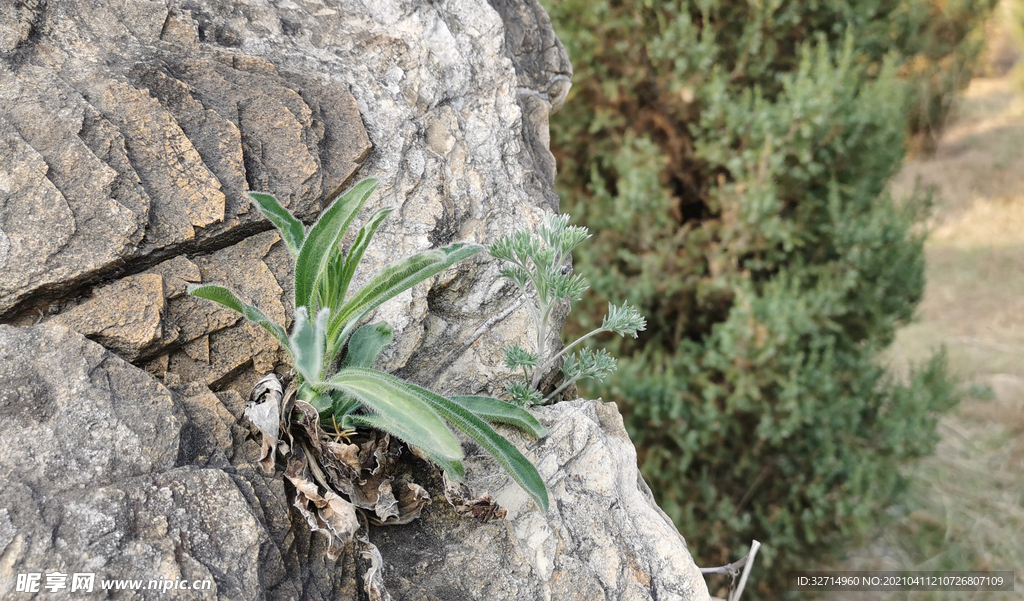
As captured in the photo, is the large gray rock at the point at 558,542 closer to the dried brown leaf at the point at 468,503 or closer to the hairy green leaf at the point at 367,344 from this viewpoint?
the dried brown leaf at the point at 468,503

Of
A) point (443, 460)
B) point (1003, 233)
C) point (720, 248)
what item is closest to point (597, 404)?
point (443, 460)

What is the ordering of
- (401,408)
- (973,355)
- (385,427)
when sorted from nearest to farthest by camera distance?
(401,408) < (385,427) < (973,355)

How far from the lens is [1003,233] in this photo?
9.38 metres

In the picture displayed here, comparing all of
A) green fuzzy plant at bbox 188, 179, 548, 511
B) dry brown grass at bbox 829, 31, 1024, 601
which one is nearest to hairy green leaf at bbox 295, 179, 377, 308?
green fuzzy plant at bbox 188, 179, 548, 511

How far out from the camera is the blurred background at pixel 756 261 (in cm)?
388

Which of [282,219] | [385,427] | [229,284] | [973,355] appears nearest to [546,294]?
[385,427]

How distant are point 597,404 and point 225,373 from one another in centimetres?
98

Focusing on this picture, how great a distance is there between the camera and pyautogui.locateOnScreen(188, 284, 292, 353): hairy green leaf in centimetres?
146

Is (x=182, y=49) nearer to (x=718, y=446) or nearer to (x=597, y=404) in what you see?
(x=597, y=404)

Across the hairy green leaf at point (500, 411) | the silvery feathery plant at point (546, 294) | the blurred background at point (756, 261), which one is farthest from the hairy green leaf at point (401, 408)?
the blurred background at point (756, 261)

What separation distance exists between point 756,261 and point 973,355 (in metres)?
4.35

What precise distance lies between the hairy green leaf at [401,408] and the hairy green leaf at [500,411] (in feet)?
0.76

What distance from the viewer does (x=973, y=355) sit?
7.04m

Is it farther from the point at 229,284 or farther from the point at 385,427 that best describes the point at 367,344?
the point at 229,284
